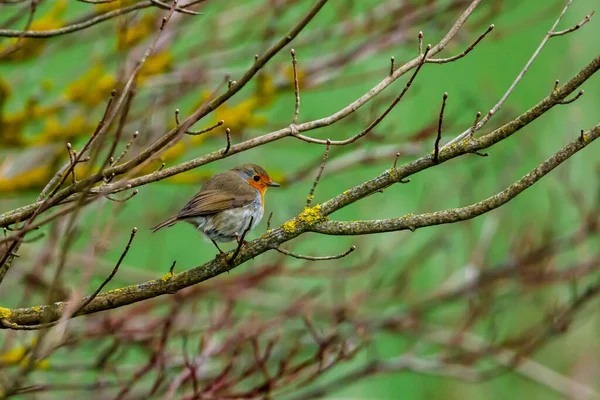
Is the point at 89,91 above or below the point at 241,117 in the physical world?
above

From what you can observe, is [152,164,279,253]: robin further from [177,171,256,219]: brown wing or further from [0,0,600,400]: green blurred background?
[0,0,600,400]: green blurred background

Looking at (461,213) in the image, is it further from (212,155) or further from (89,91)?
(89,91)

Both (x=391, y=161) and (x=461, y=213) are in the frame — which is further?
(x=391, y=161)

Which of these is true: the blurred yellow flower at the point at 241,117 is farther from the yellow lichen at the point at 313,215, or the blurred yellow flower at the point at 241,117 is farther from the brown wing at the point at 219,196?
the yellow lichen at the point at 313,215

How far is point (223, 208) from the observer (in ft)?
13.2

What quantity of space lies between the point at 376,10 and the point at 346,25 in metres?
0.22

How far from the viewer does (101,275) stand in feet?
16.4

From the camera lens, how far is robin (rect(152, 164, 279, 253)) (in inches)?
157

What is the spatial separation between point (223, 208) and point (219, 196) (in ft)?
0.35

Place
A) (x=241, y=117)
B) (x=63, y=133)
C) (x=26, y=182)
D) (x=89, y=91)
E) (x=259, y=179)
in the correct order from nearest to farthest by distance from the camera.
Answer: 1. (x=26, y=182)
2. (x=63, y=133)
3. (x=89, y=91)
4. (x=241, y=117)
5. (x=259, y=179)

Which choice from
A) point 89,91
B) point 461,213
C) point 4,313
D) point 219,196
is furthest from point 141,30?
point 461,213

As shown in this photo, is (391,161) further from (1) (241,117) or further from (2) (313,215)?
(2) (313,215)

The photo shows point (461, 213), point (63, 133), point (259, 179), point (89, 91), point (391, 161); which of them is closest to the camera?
point (461, 213)

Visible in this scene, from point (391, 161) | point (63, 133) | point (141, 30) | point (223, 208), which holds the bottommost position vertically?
point (223, 208)
